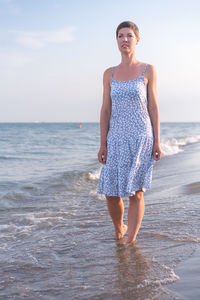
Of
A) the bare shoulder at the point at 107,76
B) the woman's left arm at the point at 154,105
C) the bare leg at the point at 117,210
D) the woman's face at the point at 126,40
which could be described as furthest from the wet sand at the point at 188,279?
the woman's face at the point at 126,40

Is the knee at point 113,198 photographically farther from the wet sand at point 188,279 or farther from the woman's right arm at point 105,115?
the wet sand at point 188,279

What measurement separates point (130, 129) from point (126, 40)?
864mm

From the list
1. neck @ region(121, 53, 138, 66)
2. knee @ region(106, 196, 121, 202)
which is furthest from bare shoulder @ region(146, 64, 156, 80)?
knee @ region(106, 196, 121, 202)

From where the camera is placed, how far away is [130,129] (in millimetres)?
3576

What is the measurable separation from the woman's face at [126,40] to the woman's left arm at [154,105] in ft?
0.90

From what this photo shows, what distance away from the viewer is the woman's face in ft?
11.8

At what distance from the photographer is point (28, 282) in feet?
10.0

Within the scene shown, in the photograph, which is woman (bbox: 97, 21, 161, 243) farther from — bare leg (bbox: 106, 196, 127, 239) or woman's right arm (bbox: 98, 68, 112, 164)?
bare leg (bbox: 106, 196, 127, 239)

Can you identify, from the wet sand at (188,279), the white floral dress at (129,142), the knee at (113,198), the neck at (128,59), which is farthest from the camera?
the knee at (113,198)

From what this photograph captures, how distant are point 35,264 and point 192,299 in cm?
157

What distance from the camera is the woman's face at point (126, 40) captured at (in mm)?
3588

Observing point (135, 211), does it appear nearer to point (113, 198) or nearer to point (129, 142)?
point (113, 198)

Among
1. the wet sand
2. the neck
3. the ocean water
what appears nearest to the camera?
the wet sand

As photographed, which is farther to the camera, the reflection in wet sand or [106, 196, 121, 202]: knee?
[106, 196, 121, 202]: knee
